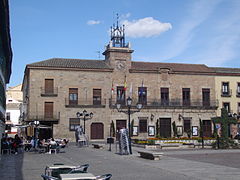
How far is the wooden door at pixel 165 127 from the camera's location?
40.7 metres

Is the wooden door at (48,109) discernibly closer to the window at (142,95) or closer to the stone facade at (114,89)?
the stone facade at (114,89)

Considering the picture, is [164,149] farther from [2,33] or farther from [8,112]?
[8,112]

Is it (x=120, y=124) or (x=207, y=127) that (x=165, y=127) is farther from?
(x=120, y=124)

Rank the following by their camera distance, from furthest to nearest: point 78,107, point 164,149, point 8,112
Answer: point 8,112, point 78,107, point 164,149

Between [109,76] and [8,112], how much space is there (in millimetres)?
34332

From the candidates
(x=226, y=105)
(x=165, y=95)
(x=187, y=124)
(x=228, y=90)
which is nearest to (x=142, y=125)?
(x=165, y=95)

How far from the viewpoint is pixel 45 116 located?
37062 mm

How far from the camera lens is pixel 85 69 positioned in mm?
39062

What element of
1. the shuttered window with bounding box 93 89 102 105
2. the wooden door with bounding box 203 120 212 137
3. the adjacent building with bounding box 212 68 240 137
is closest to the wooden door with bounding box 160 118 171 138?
the wooden door with bounding box 203 120 212 137

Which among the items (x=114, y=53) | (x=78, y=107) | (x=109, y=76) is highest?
(x=114, y=53)

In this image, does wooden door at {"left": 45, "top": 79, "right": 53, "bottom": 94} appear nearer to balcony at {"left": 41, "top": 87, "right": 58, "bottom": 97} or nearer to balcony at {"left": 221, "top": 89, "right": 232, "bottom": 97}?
balcony at {"left": 41, "top": 87, "right": 58, "bottom": 97}

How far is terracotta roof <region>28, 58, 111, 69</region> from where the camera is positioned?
38.4m

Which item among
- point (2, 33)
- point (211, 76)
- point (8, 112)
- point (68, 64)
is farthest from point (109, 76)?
point (8, 112)

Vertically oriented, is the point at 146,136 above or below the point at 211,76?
below
